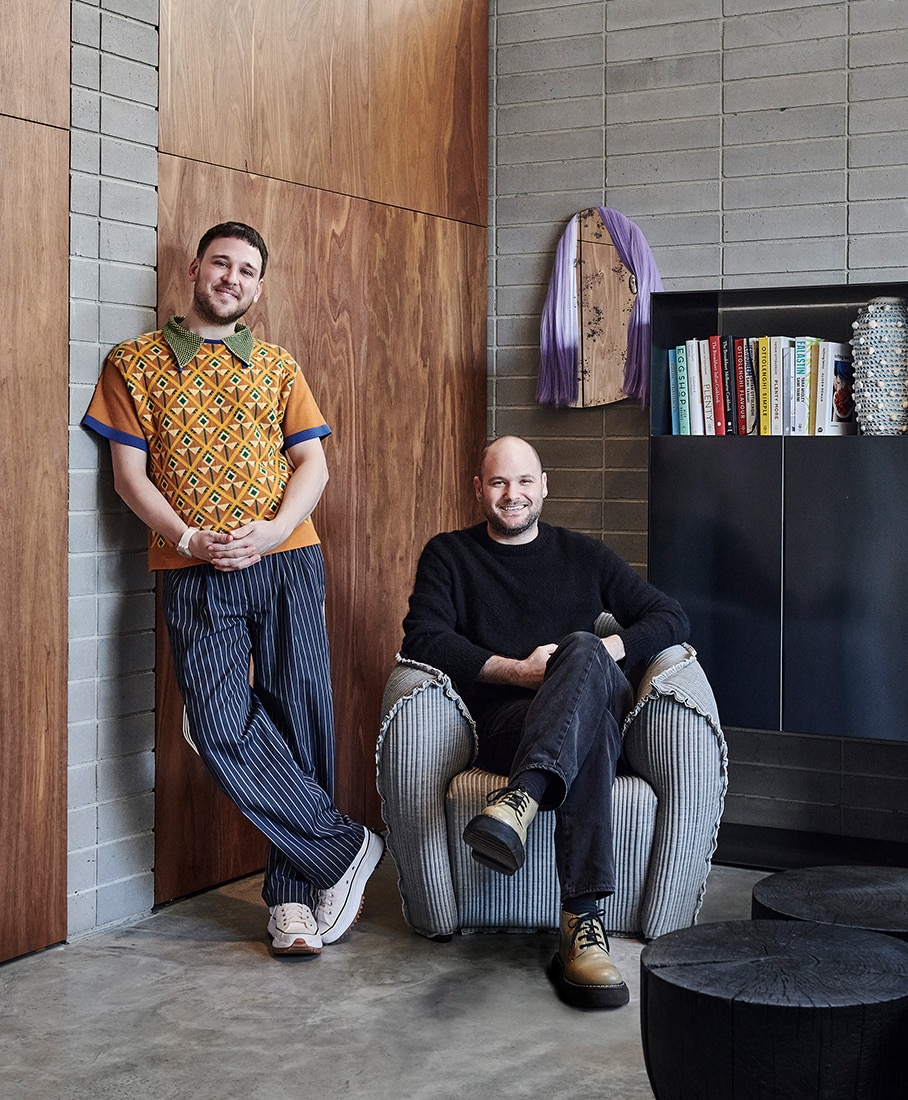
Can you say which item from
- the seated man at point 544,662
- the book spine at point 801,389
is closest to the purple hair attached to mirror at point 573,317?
the book spine at point 801,389

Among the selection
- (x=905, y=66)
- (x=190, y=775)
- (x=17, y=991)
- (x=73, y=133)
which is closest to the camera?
(x=17, y=991)

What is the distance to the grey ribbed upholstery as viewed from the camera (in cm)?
296

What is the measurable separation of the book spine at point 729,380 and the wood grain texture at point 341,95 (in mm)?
1069

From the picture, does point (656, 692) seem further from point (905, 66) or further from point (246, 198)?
point (905, 66)

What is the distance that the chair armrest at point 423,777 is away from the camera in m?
3.01

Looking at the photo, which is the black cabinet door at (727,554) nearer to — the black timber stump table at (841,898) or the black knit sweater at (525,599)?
the black knit sweater at (525,599)

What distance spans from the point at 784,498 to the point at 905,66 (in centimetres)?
132

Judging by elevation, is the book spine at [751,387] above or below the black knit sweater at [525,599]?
above

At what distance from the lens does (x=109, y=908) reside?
3129mm

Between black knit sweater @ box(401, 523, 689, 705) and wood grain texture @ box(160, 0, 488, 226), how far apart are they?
1.18 metres

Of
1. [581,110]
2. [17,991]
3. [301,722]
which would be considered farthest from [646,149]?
[17,991]

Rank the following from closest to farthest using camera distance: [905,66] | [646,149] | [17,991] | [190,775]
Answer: [17,991], [190,775], [905,66], [646,149]

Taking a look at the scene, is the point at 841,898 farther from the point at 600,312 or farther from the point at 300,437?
the point at 600,312

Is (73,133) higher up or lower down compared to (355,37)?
lower down
